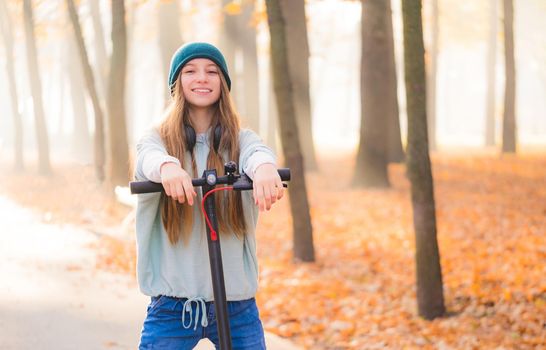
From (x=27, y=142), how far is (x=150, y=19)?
51.3 feet

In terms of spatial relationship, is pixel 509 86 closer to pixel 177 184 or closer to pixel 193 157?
pixel 193 157

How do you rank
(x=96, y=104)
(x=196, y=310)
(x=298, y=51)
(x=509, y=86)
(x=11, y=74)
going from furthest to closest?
(x=11, y=74) → (x=509, y=86) → (x=298, y=51) → (x=96, y=104) → (x=196, y=310)

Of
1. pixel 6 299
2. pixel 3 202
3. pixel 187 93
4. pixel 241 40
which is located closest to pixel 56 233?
pixel 6 299

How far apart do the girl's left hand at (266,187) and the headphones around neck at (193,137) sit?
0.46 m

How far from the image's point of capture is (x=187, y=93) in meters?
3.05

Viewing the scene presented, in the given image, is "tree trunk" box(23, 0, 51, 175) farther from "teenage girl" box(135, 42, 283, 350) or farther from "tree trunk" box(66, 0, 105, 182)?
"teenage girl" box(135, 42, 283, 350)

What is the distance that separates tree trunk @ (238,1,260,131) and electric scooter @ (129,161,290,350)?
17.9 meters

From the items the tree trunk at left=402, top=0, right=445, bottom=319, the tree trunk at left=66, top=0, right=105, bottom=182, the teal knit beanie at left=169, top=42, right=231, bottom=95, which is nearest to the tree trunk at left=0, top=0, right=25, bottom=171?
the tree trunk at left=66, top=0, right=105, bottom=182

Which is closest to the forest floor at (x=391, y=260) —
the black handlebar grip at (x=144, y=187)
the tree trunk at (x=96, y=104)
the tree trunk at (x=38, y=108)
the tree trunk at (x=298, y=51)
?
the tree trunk at (x=96, y=104)

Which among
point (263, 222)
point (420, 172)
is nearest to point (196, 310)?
point (420, 172)

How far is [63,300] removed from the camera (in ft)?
22.9

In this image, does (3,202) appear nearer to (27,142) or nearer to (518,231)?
(518,231)

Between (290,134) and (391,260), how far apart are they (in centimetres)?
227

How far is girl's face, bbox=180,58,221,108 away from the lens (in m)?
3.03
